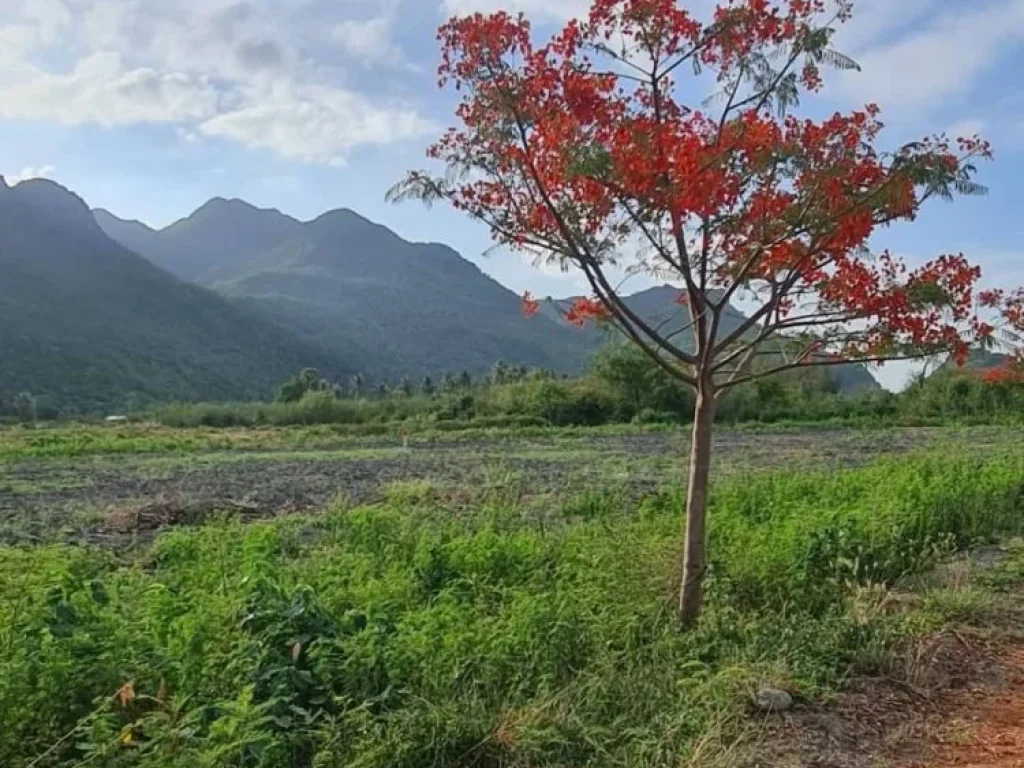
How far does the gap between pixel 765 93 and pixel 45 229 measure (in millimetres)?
86148

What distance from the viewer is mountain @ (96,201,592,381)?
3337 inches

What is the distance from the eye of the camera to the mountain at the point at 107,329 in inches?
2178

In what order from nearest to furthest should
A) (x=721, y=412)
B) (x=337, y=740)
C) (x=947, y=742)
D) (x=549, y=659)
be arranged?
(x=337, y=740)
(x=947, y=742)
(x=549, y=659)
(x=721, y=412)

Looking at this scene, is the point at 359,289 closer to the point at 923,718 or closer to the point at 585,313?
the point at 585,313

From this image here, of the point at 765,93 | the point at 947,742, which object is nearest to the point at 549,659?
the point at 947,742

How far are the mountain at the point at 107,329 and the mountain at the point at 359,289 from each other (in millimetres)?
6849

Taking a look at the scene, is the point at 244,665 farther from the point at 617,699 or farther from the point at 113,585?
the point at 113,585

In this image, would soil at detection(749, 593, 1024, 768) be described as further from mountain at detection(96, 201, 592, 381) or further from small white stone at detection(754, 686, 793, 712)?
mountain at detection(96, 201, 592, 381)

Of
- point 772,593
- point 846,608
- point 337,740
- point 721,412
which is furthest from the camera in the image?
point 721,412

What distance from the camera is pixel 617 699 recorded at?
363 centimetres

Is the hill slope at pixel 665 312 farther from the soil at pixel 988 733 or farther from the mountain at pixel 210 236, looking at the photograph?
the mountain at pixel 210 236

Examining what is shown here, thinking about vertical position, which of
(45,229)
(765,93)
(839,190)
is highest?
(45,229)

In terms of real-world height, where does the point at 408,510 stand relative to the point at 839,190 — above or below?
below

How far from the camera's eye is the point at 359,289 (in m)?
104
